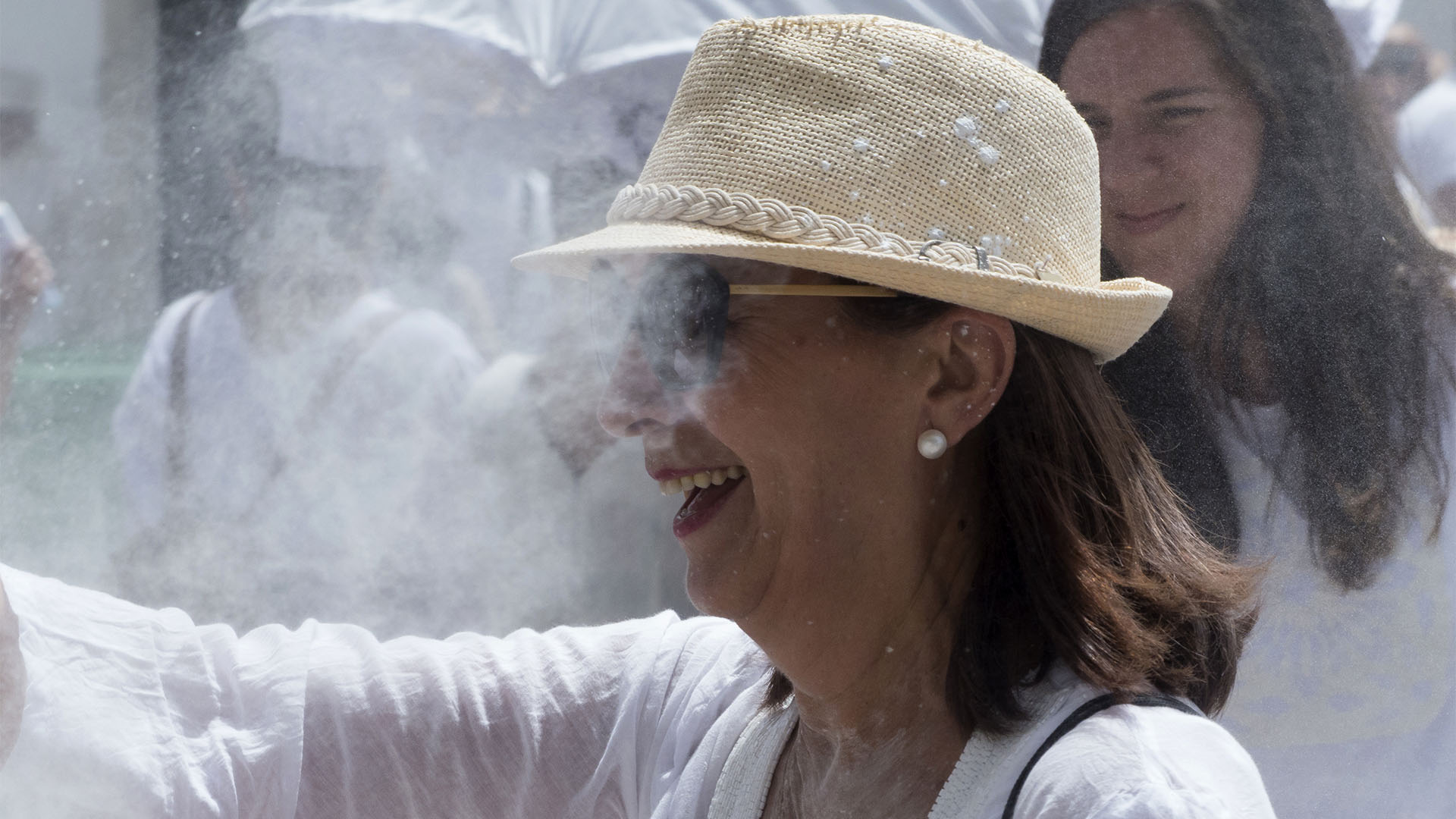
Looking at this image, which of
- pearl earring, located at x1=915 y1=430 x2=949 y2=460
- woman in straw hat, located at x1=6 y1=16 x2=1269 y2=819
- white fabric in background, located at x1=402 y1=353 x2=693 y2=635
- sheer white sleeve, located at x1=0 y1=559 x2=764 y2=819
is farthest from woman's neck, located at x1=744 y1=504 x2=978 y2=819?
white fabric in background, located at x1=402 y1=353 x2=693 y2=635

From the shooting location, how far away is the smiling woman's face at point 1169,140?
1935 mm

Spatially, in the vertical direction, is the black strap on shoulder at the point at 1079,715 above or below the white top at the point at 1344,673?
above

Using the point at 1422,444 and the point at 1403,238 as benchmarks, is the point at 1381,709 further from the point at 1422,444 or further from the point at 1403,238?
the point at 1403,238

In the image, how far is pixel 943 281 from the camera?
136cm

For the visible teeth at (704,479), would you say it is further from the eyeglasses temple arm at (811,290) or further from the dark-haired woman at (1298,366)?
the dark-haired woman at (1298,366)

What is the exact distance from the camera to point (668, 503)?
2.86m

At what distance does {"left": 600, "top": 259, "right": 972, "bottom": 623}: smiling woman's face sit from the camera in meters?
1.47

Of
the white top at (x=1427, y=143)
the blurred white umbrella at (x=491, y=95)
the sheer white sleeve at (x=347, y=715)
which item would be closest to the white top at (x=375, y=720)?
the sheer white sleeve at (x=347, y=715)

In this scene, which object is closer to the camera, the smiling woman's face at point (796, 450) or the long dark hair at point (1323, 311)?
the smiling woman's face at point (796, 450)

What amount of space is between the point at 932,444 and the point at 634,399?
0.37 metres

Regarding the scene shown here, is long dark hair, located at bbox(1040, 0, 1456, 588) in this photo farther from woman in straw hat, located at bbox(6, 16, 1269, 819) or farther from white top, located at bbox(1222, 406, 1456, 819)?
woman in straw hat, located at bbox(6, 16, 1269, 819)

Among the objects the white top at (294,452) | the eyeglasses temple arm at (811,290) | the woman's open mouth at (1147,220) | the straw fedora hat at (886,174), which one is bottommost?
the white top at (294,452)

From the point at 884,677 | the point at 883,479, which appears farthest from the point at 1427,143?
the point at 884,677

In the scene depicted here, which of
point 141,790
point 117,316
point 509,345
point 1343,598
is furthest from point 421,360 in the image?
point 1343,598
